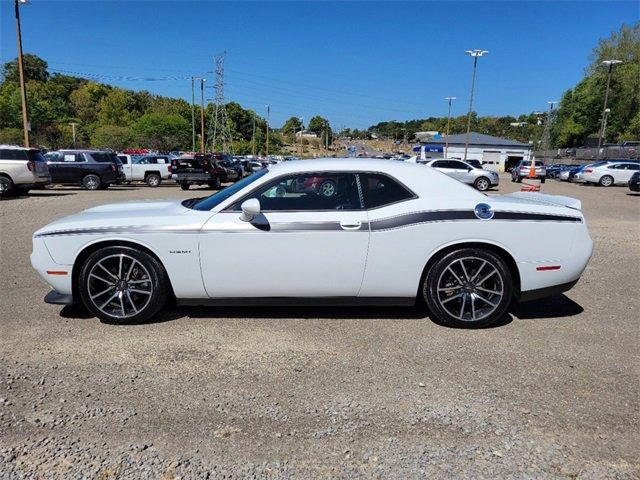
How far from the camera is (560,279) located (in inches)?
170

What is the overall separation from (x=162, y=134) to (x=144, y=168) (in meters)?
59.1

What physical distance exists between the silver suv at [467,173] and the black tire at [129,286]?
2086cm

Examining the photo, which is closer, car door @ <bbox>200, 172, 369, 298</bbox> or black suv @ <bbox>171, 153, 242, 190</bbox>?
car door @ <bbox>200, 172, 369, 298</bbox>

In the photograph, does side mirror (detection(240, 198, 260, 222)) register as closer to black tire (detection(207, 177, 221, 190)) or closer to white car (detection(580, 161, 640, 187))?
black tire (detection(207, 177, 221, 190))

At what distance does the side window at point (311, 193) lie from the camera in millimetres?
4254

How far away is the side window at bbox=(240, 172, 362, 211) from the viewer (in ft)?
14.0

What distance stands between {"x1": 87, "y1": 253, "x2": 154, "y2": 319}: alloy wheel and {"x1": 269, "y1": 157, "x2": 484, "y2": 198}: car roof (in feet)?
4.99

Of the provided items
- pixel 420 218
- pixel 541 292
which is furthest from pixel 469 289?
pixel 420 218

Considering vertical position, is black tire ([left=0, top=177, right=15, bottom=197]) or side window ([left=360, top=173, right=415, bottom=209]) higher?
side window ([left=360, top=173, right=415, bottom=209])

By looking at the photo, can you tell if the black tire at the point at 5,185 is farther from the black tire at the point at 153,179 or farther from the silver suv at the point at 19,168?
the black tire at the point at 153,179

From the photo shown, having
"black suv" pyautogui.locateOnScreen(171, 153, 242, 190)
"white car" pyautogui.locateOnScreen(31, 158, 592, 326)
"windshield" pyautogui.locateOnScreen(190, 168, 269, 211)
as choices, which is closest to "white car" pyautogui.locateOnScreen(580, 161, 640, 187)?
"black suv" pyautogui.locateOnScreen(171, 153, 242, 190)

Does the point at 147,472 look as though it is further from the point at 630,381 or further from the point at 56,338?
the point at 630,381

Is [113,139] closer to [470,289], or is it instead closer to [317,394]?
[470,289]

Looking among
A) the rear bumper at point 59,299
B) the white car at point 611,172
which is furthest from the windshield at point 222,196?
the white car at point 611,172
